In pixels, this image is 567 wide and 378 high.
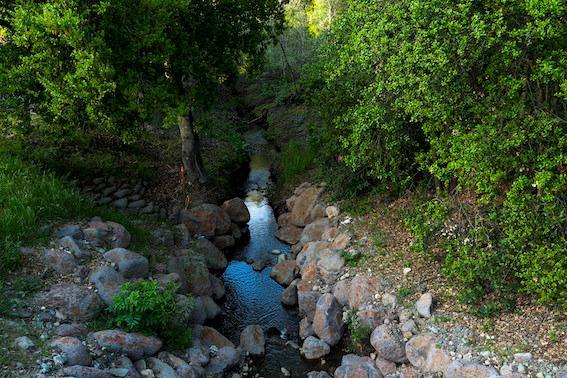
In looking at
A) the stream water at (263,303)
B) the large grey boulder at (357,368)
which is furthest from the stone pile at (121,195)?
the large grey boulder at (357,368)

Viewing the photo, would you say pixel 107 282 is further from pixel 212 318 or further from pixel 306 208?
pixel 306 208

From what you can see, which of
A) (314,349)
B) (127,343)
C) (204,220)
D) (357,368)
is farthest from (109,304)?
(204,220)

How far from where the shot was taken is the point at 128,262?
31.4 feet

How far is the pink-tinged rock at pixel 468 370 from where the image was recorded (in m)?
7.56

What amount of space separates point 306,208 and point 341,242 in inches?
122

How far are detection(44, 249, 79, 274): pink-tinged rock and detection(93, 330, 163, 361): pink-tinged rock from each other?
1744 mm

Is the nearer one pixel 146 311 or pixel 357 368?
pixel 146 311

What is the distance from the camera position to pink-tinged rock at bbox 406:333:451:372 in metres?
8.22

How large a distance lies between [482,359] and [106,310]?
22.6 feet

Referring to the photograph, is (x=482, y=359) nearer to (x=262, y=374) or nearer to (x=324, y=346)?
(x=324, y=346)

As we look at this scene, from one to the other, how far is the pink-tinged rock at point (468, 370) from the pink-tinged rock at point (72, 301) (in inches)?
258

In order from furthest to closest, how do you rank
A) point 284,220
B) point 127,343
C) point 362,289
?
1. point 284,220
2. point 362,289
3. point 127,343

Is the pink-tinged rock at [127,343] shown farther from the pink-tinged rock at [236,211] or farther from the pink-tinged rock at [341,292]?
the pink-tinged rock at [236,211]

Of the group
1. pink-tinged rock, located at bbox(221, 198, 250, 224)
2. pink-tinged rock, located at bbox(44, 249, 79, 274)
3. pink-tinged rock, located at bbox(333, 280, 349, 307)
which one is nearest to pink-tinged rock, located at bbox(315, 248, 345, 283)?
pink-tinged rock, located at bbox(333, 280, 349, 307)
